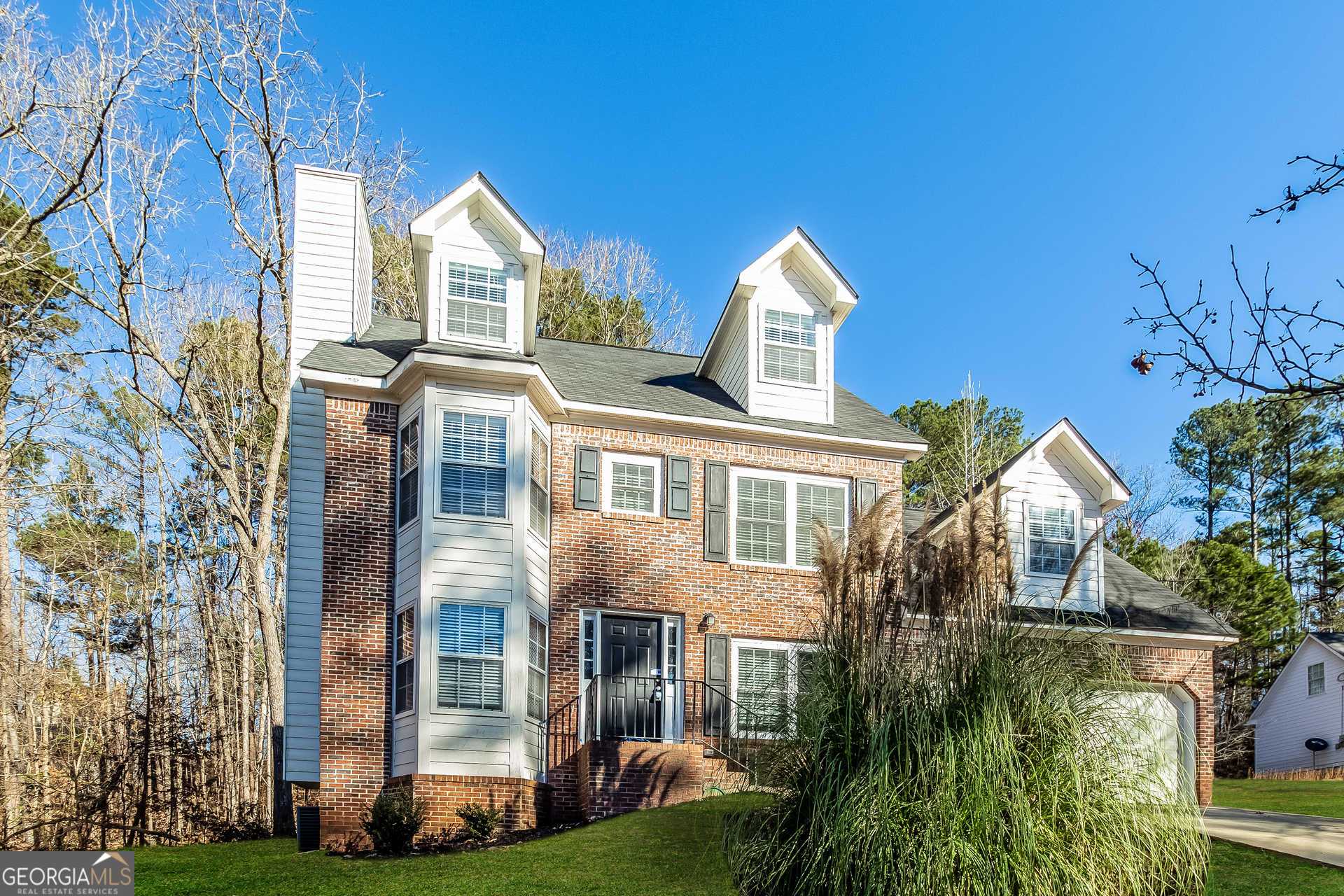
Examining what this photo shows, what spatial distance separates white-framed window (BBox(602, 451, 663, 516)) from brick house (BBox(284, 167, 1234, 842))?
0.11ft

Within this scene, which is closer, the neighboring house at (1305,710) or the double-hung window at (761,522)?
the double-hung window at (761,522)

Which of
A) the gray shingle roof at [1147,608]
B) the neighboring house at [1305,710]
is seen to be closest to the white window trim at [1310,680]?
the neighboring house at [1305,710]

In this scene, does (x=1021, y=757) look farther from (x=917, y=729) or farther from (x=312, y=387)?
(x=312, y=387)

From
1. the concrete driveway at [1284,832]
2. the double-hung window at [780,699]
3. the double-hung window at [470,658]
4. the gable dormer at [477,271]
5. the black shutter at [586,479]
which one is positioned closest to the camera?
the double-hung window at [780,699]

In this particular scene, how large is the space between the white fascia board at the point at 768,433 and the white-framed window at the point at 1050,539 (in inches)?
78.8

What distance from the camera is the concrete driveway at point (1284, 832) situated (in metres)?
9.40

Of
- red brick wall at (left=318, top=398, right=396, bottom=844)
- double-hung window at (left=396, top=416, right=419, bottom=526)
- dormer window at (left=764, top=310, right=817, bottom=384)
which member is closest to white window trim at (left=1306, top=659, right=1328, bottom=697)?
dormer window at (left=764, top=310, right=817, bottom=384)

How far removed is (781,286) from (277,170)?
10.1 metres

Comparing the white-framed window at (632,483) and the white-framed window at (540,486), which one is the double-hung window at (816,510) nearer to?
the white-framed window at (632,483)

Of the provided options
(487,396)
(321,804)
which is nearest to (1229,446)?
(487,396)

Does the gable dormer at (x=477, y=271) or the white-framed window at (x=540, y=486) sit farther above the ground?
the gable dormer at (x=477, y=271)

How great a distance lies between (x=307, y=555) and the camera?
13.5 metres

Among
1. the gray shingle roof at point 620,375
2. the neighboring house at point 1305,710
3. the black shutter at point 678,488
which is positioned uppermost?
the gray shingle roof at point 620,375

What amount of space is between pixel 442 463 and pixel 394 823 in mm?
4092
